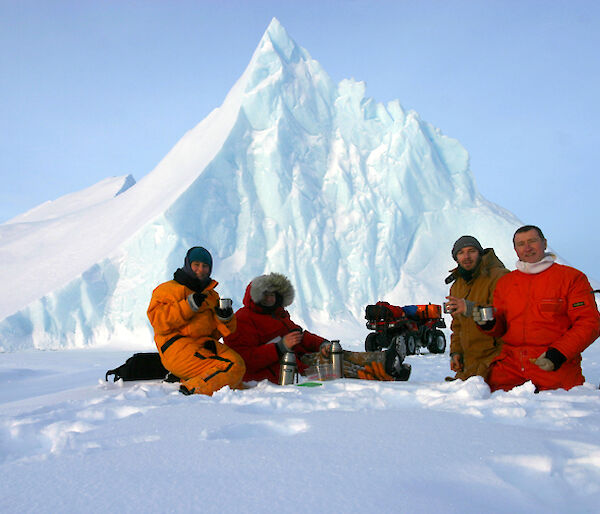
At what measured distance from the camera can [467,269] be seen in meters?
3.65

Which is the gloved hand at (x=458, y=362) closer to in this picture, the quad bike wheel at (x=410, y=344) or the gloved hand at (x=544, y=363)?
the gloved hand at (x=544, y=363)

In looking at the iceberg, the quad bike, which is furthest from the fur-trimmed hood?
Answer: the iceberg

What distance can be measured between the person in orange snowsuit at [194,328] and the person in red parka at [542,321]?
167 cm

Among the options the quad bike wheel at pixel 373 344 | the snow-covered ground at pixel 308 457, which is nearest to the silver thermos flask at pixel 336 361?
the snow-covered ground at pixel 308 457

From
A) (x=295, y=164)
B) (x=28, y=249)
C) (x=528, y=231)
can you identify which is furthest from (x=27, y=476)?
(x=28, y=249)

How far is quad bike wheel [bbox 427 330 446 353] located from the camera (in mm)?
8719

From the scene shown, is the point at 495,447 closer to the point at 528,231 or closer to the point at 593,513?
the point at 593,513

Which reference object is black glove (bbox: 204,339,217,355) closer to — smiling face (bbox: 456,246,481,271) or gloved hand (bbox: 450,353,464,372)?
gloved hand (bbox: 450,353,464,372)

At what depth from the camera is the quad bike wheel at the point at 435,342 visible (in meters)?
8.72

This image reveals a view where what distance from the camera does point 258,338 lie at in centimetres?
380

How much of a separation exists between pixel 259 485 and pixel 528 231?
245cm

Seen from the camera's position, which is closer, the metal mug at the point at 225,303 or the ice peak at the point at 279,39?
the metal mug at the point at 225,303

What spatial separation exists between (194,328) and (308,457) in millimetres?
2054

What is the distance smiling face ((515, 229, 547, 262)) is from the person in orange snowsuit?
6.42 ft
